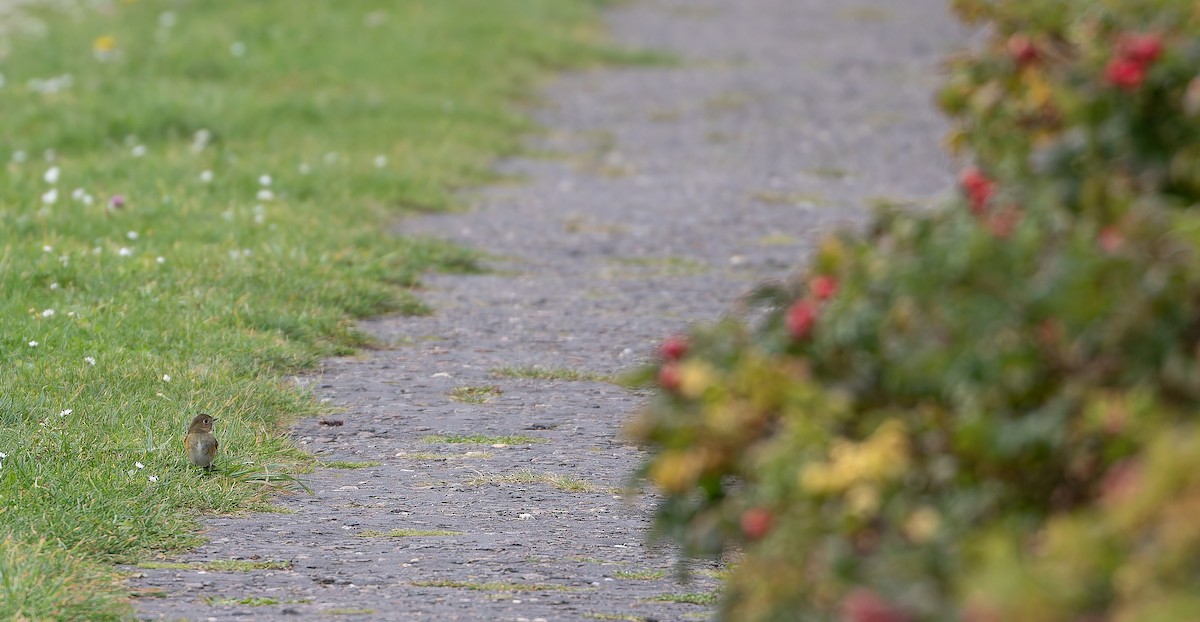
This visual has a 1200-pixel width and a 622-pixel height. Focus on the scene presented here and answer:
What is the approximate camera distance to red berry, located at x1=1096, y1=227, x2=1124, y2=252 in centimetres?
201

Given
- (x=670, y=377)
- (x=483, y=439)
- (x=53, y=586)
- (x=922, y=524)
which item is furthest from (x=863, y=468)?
(x=483, y=439)

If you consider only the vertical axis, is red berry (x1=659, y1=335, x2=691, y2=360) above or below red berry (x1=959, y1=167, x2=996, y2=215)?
below

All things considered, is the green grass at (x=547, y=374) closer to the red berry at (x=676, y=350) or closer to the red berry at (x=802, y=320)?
the red berry at (x=676, y=350)

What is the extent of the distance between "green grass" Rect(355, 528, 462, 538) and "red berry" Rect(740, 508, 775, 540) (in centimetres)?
165

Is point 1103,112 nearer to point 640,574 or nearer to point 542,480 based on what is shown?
point 640,574

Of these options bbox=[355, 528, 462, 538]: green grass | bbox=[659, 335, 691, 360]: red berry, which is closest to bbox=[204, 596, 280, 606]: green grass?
bbox=[355, 528, 462, 538]: green grass

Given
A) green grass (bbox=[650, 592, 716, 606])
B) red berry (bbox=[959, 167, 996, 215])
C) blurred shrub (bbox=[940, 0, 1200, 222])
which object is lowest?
green grass (bbox=[650, 592, 716, 606])

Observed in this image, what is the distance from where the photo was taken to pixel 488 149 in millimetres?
8812

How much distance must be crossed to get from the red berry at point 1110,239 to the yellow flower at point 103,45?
8.98 meters

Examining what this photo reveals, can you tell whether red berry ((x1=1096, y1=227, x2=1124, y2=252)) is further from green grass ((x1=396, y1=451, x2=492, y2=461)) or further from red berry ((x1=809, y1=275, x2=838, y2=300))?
green grass ((x1=396, y1=451, x2=492, y2=461))

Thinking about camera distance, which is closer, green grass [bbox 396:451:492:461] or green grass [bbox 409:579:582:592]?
green grass [bbox 409:579:582:592]

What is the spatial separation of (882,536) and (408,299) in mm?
3977

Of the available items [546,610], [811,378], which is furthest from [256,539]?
[811,378]

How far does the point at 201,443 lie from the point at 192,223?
257cm
